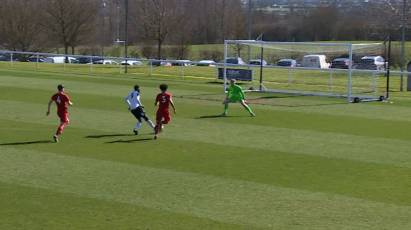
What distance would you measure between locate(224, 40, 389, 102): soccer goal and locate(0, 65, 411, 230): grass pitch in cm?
699

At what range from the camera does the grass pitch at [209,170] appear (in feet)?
36.9

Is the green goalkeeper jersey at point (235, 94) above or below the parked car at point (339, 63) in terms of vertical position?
below

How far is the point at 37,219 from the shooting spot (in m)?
11.0

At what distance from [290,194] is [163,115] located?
26.0 feet

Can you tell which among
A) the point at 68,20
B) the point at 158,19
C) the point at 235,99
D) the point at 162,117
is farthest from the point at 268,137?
the point at 68,20

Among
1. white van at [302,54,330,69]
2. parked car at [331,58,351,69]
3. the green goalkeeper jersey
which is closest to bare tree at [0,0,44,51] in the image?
parked car at [331,58,351,69]

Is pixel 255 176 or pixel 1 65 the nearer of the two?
pixel 255 176

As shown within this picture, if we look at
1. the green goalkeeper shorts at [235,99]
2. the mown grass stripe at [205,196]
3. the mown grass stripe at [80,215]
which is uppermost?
the green goalkeeper shorts at [235,99]

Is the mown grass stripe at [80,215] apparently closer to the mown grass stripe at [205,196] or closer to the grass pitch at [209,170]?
the grass pitch at [209,170]

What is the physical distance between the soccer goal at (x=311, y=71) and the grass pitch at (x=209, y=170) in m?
6.99

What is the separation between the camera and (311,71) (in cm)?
4041

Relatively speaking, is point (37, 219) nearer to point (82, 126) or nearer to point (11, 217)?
point (11, 217)

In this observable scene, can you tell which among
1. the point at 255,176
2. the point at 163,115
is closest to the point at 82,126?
the point at 163,115

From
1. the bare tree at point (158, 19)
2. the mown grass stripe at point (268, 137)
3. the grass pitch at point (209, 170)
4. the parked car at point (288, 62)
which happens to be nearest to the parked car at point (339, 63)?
the parked car at point (288, 62)
